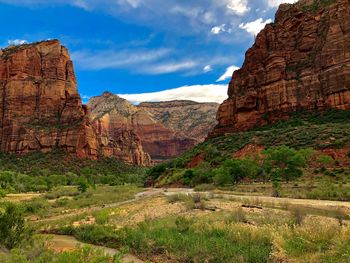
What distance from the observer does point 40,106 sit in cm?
13462

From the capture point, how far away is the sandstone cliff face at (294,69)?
8194 cm

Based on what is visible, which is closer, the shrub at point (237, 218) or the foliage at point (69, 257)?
the foliage at point (69, 257)

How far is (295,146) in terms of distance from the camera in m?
60.9

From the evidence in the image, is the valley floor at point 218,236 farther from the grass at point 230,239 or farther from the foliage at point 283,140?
the foliage at point 283,140

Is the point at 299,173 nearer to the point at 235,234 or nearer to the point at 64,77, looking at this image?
the point at 235,234

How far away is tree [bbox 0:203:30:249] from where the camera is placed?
1190cm

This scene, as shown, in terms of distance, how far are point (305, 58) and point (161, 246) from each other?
290 ft

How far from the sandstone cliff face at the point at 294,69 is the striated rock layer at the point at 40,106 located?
51406mm

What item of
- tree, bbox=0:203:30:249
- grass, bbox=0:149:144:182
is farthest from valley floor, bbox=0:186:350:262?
grass, bbox=0:149:144:182

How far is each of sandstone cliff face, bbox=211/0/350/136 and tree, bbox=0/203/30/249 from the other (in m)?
76.4

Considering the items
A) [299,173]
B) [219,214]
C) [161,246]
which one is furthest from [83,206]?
[299,173]

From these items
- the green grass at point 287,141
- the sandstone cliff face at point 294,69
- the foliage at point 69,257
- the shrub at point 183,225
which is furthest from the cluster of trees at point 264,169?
the foliage at point 69,257

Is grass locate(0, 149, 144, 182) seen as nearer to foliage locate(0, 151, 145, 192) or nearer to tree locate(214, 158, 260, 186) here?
foliage locate(0, 151, 145, 192)

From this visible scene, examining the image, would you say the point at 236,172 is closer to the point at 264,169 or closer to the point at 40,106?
the point at 264,169
